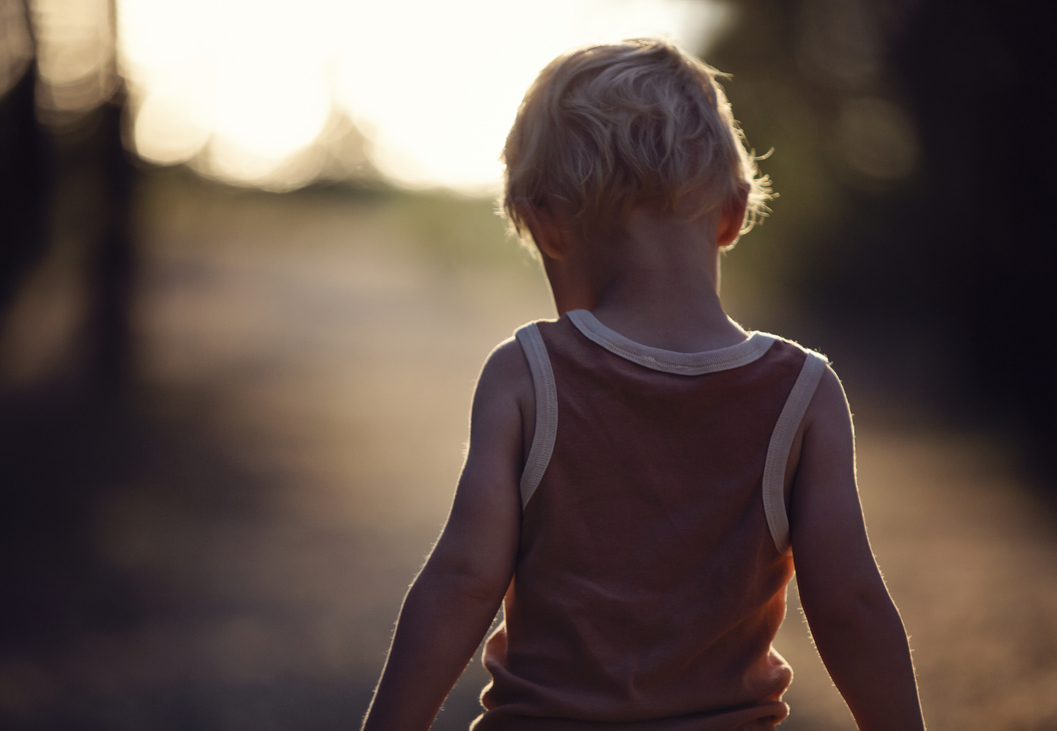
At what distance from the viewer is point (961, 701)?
12.4ft

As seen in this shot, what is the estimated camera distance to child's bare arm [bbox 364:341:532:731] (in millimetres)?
1336

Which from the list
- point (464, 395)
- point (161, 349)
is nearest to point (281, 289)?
point (161, 349)

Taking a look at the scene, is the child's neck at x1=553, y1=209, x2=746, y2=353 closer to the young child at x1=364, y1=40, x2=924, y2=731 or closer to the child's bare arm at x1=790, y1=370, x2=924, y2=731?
the young child at x1=364, y1=40, x2=924, y2=731

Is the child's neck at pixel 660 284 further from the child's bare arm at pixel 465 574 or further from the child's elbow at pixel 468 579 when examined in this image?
the child's elbow at pixel 468 579

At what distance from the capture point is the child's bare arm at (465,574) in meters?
1.34

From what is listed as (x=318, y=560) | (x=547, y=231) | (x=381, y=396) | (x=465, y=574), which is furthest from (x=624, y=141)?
(x=381, y=396)

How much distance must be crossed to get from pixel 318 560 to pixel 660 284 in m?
4.41

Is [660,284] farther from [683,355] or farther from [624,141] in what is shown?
[624,141]

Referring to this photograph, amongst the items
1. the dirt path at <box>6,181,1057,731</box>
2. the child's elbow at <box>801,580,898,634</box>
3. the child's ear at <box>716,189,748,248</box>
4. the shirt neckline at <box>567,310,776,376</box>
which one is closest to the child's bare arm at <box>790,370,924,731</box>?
the child's elbow at <box>801,580,898,634</box>

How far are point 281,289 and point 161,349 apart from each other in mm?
15096

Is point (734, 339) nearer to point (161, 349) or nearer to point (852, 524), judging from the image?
point (852, 524)

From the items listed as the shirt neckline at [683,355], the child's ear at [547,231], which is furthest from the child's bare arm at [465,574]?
the child's ear at [547,231]

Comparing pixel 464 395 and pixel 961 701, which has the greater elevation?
pixel 961 701

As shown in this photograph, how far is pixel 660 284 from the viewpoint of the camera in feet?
4.57
